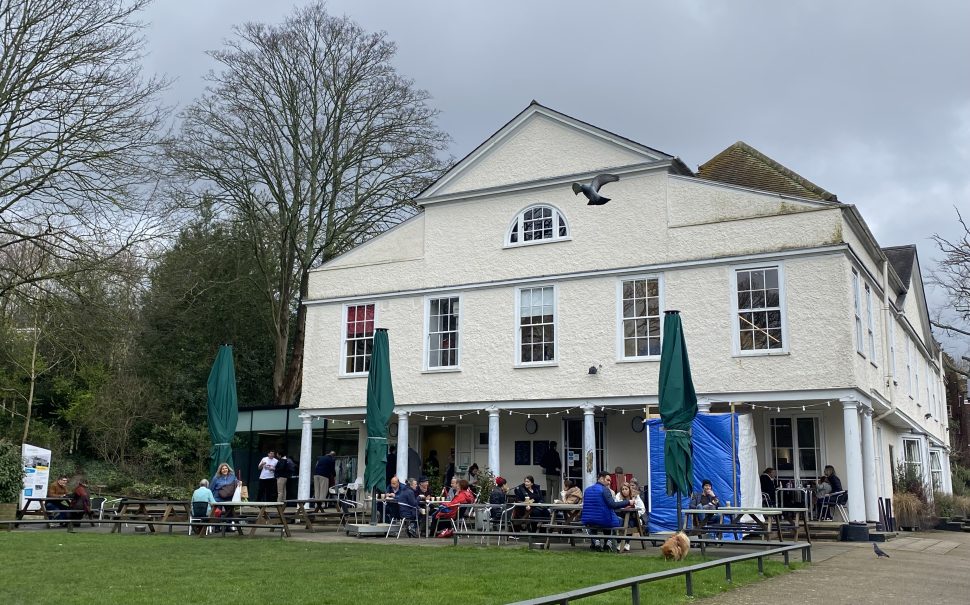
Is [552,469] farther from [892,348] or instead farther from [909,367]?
[909,367]

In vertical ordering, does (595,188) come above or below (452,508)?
above

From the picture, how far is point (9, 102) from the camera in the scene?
53.4 feet

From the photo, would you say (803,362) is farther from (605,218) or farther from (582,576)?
(582,576)


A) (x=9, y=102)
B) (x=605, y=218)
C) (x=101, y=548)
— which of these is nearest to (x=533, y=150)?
(x=605, y=218)

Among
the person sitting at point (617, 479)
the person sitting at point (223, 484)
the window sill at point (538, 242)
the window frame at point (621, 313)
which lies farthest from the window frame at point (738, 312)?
the person sitting at point (223, 484)

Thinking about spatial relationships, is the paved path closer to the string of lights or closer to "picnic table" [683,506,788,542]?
"picnic table" [683,506,788,542]

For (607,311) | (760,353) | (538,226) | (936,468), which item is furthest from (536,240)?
(936,468)

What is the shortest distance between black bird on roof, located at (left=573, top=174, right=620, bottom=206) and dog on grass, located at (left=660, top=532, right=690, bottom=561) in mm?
8716

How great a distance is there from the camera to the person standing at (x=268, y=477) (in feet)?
74.8

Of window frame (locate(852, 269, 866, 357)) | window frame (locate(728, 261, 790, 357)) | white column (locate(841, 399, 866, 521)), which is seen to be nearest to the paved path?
white column (locate(841, 399, 866, 521))

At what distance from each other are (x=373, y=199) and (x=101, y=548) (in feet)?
68.3

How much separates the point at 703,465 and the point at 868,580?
6207 millimetres

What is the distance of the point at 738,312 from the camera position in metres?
19.5

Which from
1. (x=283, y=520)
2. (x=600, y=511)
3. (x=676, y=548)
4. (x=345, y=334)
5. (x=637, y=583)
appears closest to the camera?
(x=637, y=583)
